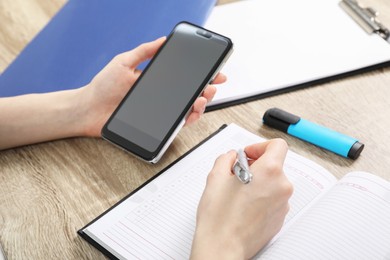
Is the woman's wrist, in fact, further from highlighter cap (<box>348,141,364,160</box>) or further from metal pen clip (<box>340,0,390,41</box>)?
metal pen clip (<box>340,0,390,41</box>)

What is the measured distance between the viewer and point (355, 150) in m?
0.68

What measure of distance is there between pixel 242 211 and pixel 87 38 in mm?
570

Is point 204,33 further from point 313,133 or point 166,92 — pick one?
point 313,133

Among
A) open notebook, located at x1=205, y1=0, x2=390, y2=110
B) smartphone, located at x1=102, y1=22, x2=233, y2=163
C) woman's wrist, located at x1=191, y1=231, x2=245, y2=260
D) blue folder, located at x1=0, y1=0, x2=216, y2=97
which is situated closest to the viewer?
woman's wrist, located at x1=191, y1=231, x2=245, y2=260

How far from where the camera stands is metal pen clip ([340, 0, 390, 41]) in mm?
887

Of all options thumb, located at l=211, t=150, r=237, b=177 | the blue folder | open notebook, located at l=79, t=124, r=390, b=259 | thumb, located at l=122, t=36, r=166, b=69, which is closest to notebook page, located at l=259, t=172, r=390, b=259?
open notebook, located at l=79, t=124, r=390, b=259

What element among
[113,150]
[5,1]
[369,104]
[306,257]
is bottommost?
[5,1]

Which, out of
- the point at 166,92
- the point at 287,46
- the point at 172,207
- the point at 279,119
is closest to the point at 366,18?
the point at 287,46

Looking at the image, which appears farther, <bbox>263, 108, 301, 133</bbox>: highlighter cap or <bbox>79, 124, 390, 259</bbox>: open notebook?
<bbox>263, 108, 301, 133</bbox>: highlighter cap

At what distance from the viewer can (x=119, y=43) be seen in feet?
3.09

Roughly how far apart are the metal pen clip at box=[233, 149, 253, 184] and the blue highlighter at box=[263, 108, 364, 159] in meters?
0.17

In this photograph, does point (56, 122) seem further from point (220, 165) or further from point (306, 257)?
point (306, 257)

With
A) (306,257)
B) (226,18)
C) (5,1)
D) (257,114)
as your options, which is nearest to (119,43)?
(226,18)

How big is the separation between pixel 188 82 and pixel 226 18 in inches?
11.8
